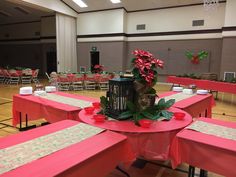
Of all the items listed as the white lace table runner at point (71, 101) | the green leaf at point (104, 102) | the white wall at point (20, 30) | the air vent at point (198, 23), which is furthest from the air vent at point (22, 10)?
the green leaf at point (104, 102)

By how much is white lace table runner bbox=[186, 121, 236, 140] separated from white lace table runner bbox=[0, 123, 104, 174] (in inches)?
34.8

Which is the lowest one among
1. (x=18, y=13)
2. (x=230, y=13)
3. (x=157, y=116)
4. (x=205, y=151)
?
(x=205, y=151)

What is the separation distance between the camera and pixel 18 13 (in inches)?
591

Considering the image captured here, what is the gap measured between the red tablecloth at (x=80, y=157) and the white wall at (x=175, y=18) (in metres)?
10.7

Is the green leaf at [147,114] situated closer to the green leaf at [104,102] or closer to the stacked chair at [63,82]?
the green leaf at [104,102]

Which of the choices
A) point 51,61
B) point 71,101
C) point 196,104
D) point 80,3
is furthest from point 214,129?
point 51,61

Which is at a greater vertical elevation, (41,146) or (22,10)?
(22,10)

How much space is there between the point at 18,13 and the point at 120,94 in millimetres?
Result: 15632

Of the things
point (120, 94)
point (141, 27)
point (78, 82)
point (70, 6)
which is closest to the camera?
point (120, 94)

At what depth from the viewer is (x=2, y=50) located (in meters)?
18.8

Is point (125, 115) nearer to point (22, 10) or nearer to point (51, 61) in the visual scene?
point (22, 10)

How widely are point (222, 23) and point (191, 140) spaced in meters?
10.4

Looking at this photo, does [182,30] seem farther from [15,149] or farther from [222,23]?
[15,149]

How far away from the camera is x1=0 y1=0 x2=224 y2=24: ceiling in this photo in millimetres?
11236
